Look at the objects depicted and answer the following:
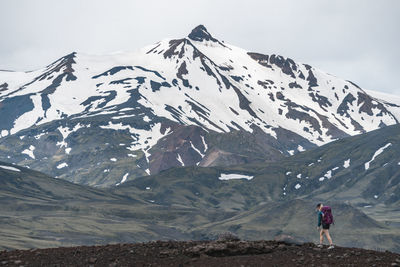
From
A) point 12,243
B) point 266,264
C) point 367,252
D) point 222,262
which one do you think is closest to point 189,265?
point 222,262

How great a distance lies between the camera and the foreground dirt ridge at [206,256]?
3269cm

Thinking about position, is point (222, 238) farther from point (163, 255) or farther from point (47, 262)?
point (47, 262)

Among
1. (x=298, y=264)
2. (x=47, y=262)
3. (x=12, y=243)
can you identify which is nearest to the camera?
(x=298, y=264)

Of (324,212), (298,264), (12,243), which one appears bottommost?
(298,264)

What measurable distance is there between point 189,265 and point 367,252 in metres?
9.48

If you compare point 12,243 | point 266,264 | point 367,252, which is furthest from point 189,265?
point 12,243

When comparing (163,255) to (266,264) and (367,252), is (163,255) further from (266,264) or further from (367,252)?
(367,252)

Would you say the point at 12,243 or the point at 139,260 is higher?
the point at 12,243

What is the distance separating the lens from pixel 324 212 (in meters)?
39.6

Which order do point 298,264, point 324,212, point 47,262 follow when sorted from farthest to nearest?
point 324,212 → point 47,262 → point 298,264

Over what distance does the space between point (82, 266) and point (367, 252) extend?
14.5 m

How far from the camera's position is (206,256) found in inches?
1359

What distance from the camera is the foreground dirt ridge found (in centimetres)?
3269

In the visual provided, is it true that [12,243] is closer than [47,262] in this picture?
No
